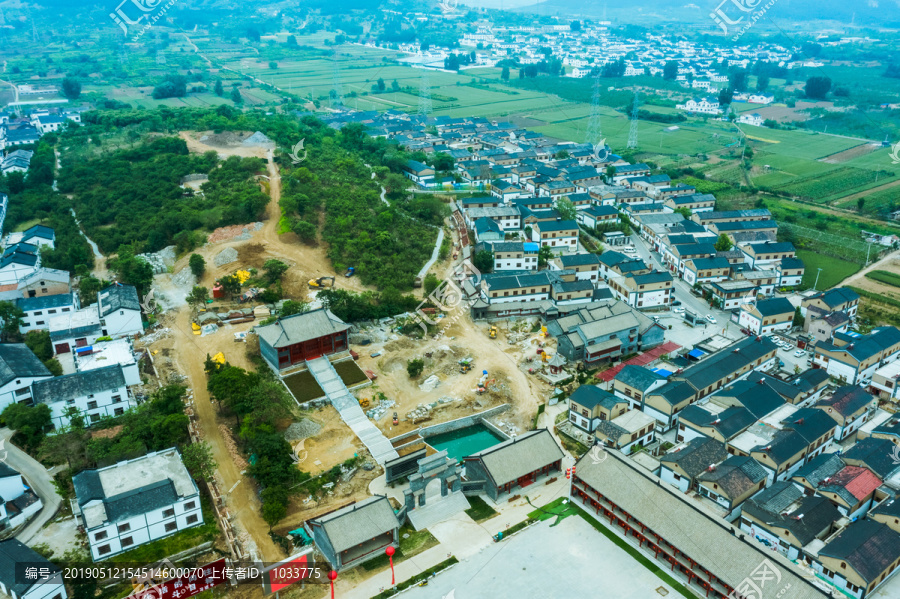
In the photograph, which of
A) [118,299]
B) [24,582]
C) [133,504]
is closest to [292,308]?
[118,299]

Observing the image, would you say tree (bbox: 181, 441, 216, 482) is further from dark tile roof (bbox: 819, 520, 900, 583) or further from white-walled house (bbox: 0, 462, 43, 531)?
dark tile roof (bbox: 819, 520, 900, 583)

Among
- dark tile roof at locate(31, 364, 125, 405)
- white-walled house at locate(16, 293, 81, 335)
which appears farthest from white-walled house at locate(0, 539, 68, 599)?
white-walled house at locate(16, 293, 81, 335)

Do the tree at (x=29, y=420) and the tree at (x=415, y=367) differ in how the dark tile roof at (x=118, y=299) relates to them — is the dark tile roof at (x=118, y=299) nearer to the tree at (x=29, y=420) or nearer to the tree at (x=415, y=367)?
the tree at (x=29, y=420)

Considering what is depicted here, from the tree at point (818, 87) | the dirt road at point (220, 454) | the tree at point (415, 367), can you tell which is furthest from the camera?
the tree at point (818, 87)

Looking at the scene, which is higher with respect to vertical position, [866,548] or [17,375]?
[17,375]

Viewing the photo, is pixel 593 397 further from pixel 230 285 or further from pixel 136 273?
pixel 136 273

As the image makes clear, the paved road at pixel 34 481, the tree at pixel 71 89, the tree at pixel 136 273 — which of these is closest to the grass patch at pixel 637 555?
the paved road at pixel 34 481
